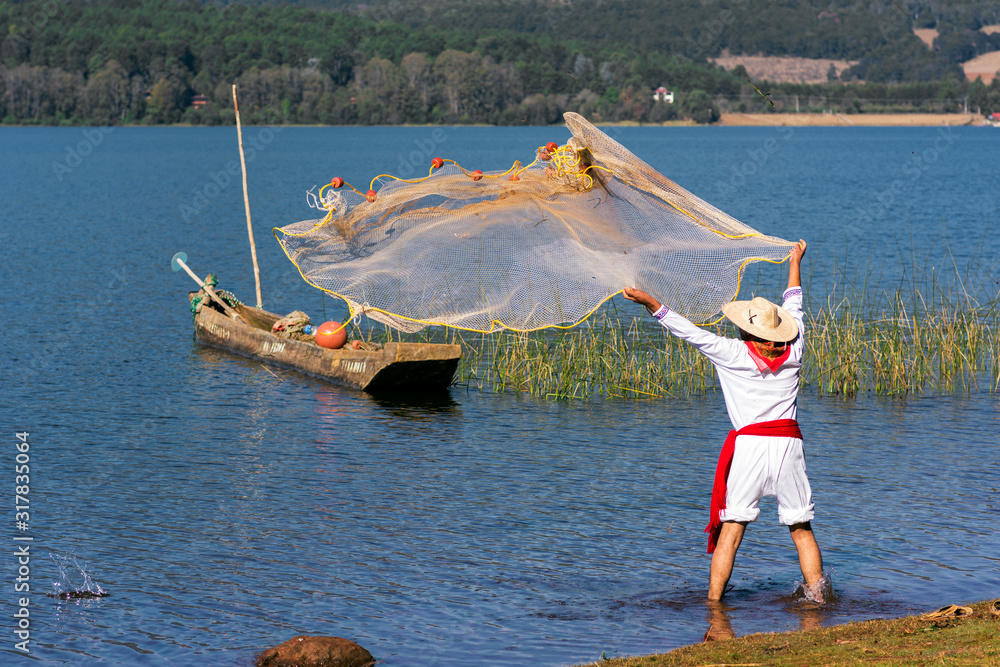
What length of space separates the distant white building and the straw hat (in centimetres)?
13312

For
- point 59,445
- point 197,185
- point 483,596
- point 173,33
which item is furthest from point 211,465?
point 173,33

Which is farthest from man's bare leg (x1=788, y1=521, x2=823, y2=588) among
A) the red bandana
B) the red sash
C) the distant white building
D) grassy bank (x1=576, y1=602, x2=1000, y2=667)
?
the distant white building

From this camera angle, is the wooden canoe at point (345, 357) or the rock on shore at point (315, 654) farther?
the wooden canoe at point (345, 357)

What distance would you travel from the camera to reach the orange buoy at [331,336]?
16531 millimetres

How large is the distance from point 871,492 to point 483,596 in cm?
471

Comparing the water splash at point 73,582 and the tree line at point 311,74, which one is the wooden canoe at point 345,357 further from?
the tree line at point 311,74

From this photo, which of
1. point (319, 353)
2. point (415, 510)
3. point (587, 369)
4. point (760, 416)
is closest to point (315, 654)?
point (760, 416)

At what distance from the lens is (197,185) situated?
201 feet

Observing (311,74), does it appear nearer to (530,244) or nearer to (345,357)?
(345,357)

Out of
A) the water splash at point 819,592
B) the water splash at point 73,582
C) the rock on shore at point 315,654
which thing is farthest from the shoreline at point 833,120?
the rock on shore at point 315,654

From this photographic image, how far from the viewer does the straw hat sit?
734 cm

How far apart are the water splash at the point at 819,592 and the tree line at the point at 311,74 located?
120 meters

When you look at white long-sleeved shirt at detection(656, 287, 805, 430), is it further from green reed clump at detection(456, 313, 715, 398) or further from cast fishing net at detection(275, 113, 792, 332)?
green reed clump at detection(456, 313, 715, 398)

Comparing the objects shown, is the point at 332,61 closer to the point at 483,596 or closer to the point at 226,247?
the point at 226,247
